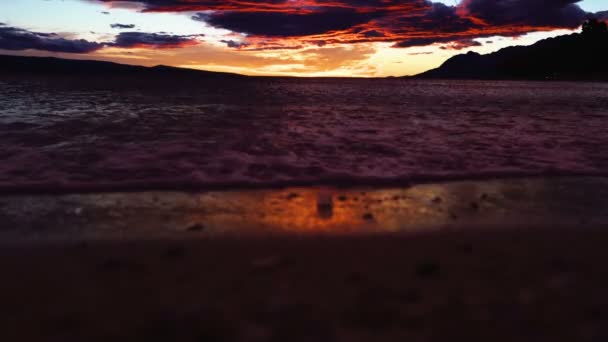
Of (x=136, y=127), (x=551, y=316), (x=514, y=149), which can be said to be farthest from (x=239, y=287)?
(x=136, y=127)

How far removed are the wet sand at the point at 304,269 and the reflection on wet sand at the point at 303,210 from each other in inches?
1.2

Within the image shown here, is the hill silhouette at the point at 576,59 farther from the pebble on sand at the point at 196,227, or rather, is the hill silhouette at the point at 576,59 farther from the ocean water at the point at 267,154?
the pebble on sand at the point at 196,227

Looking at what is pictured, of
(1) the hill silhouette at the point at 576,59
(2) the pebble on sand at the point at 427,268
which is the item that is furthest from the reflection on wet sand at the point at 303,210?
(1) the hill silhouette at the point at 576,59

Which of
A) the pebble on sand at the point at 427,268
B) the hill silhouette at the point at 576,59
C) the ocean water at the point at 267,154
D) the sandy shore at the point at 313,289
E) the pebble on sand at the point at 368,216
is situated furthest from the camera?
the hill silhouette at the point at 576,59

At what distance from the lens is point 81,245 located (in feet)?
12.1

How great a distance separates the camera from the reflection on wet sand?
4.16 meters

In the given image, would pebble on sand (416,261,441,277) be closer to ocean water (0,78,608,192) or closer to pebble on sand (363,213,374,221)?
pebble on sand (363,213,374,221)

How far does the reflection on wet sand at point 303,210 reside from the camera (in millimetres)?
4160

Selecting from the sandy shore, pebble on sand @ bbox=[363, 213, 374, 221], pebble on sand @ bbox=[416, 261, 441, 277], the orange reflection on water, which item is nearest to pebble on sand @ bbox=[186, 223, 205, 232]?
the orange reflection on water

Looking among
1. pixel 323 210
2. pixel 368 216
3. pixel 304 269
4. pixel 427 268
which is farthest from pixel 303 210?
pixel 427 268

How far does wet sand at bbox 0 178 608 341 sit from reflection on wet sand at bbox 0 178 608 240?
0.10 feet

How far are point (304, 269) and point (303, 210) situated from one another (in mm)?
1609

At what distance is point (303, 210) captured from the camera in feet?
15.7

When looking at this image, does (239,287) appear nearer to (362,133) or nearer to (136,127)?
(362,133)
